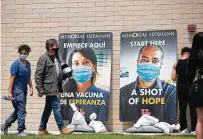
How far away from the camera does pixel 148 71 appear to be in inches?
341

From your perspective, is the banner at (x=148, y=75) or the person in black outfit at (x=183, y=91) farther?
the banner at (x=148, y=75)

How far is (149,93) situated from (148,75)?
0.36 m

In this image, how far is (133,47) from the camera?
886 centimetres

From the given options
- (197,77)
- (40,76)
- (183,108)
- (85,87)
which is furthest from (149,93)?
(197,77)

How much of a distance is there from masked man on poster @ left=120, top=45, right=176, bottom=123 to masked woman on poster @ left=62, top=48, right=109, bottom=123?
44 cm

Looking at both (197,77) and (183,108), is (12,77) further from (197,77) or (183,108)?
(197,77)

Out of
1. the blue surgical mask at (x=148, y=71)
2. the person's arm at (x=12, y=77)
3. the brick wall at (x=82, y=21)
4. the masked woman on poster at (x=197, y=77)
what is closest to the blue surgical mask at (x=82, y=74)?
the brick wall at (x=82, y=21)

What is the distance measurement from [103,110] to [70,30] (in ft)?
6.29

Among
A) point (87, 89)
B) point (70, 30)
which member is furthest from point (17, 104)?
point (70, 30)

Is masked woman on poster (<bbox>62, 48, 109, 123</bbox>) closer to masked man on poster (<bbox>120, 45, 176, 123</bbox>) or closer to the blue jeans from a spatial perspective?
masked man on poster (<bbox>120, 45, 176, 123</bbox>)

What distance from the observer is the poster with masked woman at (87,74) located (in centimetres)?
888

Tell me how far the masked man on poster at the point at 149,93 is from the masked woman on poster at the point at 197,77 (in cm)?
372

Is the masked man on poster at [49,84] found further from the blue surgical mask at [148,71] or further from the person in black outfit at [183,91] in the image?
the person in black outfit at [183,91]

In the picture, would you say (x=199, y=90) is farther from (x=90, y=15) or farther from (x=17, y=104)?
(x=90, y=15)
